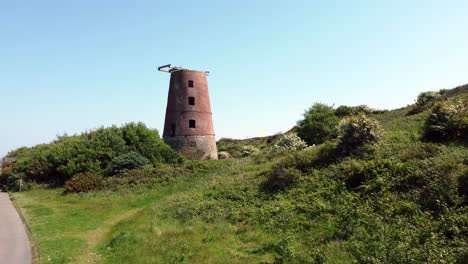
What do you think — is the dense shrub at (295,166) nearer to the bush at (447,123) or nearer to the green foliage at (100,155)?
the bush at (447,123)

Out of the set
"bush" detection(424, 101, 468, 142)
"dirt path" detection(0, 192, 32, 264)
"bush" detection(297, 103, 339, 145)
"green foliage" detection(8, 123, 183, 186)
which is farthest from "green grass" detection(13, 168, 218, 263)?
"bush" detection(424, 101, 468, 142)

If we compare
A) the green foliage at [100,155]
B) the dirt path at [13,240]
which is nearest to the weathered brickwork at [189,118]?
the green foliage at [100,155]

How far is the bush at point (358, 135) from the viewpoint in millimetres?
15773

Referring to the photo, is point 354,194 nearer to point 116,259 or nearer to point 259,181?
point 259,181

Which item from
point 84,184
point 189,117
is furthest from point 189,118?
point 84,184

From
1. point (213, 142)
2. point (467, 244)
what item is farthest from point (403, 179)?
point (213, 142)

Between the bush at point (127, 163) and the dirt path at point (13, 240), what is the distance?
877 cm

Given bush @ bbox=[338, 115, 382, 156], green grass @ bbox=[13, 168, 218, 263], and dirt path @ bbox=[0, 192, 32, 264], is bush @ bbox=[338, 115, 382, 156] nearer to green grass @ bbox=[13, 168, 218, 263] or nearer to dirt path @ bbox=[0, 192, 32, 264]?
green grass @ bbox=[13, 168, 218, 263]

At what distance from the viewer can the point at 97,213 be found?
57.5ft

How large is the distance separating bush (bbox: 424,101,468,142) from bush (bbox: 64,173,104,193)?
72.0 feet

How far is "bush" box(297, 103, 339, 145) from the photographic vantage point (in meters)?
31.8

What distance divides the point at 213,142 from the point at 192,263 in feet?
84.0

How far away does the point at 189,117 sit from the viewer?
3275 cm

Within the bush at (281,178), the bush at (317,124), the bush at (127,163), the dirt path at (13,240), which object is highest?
the bush at (317,124)
